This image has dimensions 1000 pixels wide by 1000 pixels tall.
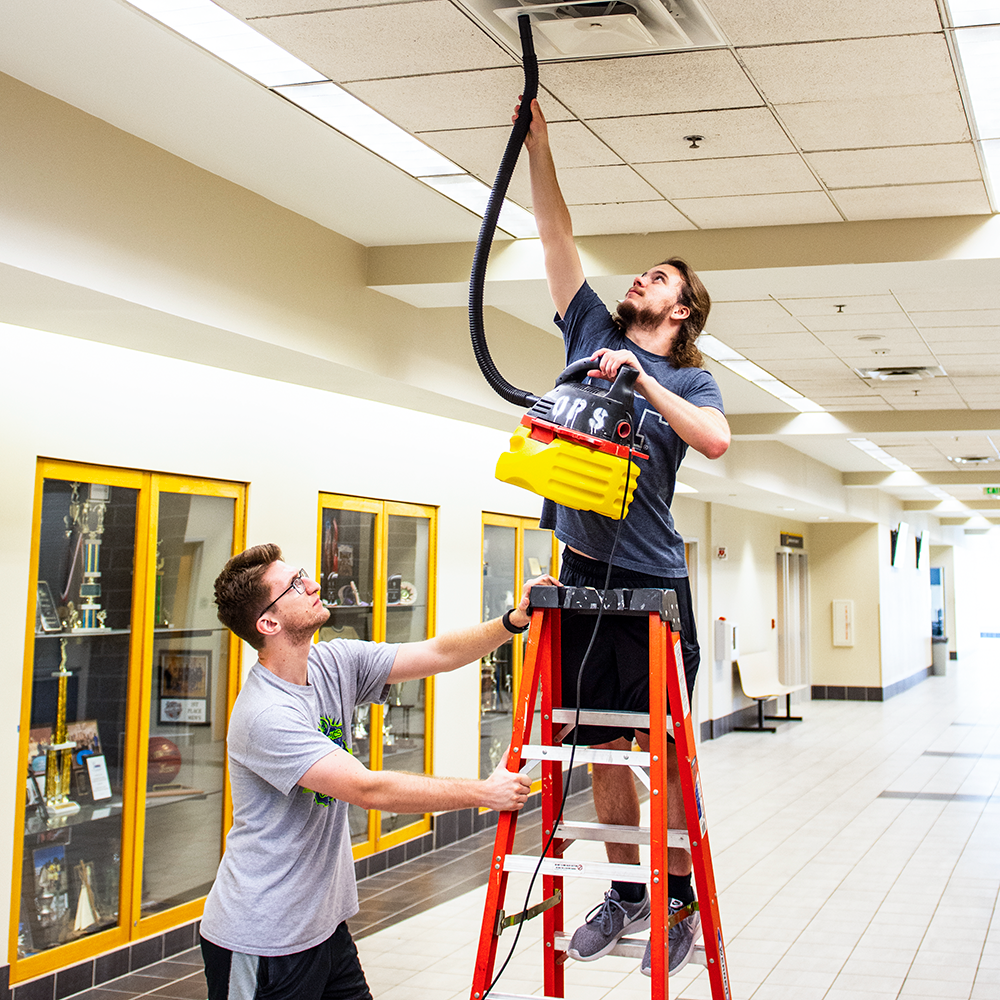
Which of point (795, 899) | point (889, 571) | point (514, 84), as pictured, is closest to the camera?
point (514, 84)

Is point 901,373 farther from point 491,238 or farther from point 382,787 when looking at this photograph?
point 382,787

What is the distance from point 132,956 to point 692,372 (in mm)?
3833

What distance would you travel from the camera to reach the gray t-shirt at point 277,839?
8.62 feet

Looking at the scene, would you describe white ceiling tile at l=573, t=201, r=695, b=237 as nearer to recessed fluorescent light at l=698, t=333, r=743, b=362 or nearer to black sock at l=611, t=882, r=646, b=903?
recessed fluorescent light at l=698, t=333, r=743, b=362

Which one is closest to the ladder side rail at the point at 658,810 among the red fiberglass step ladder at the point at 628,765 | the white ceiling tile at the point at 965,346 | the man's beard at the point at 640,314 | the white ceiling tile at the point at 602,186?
the red fiberglass step ladder at the point at 628,765

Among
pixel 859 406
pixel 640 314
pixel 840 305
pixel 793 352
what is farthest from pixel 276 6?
pixel 859 406

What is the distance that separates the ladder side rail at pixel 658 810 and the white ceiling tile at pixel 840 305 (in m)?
3.73

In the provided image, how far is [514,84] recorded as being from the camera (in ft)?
11.1

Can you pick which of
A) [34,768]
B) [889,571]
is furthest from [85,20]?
[889,571]

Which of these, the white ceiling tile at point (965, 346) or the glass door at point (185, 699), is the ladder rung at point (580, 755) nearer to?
the glass door at point (185, 699)

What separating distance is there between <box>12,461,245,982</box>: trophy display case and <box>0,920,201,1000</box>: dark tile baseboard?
0.05 metres

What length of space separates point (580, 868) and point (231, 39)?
8.00ft

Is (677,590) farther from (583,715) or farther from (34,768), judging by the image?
(34,768)

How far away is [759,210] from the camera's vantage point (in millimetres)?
4469
